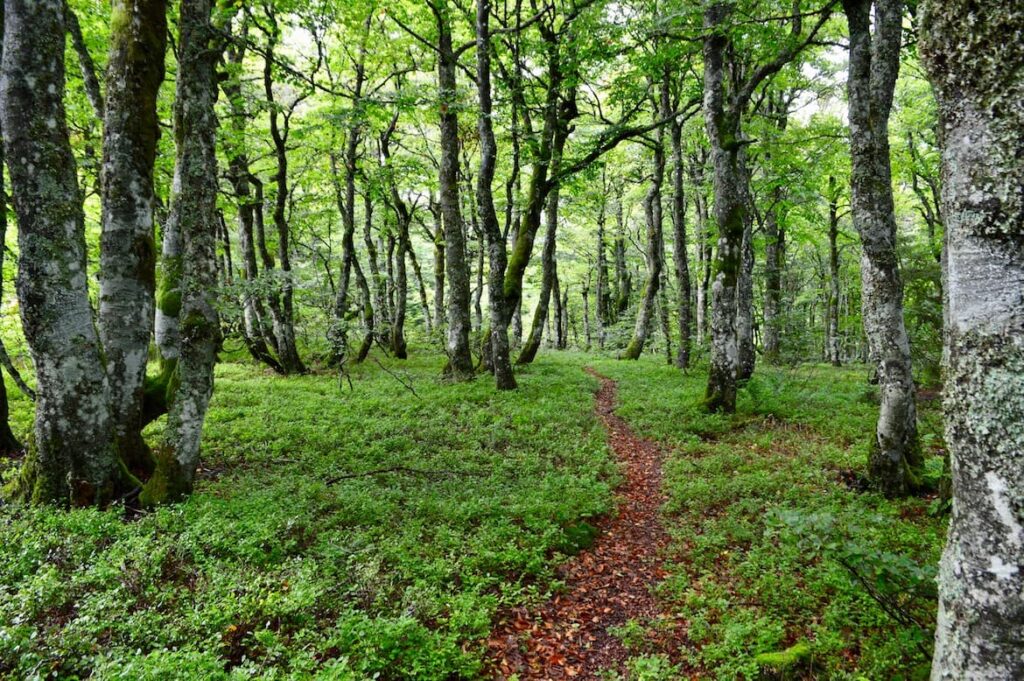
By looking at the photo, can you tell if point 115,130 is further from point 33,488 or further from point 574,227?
point 574,227

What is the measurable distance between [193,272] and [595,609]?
6288 millimetres

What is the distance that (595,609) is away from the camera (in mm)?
5438

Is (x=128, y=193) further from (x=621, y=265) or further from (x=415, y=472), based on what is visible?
(x=621, y=265)

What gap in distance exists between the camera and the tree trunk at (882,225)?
6.87 metres

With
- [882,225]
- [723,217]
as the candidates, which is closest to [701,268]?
[723,217]

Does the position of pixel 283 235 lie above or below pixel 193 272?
above

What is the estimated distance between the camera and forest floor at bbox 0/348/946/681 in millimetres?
4070

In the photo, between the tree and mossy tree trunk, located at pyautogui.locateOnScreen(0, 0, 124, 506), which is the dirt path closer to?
the tree

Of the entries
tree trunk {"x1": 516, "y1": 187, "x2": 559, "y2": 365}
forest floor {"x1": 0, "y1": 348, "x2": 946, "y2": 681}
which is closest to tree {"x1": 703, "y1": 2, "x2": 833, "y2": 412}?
forest floor {"x1": 0, "y1": 348, "x2": 946, "y2": 681}

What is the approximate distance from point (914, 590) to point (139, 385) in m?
9.08

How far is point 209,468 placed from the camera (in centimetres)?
853

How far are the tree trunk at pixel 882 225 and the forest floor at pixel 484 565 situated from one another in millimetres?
516

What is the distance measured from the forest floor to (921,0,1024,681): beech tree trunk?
1.45 meters

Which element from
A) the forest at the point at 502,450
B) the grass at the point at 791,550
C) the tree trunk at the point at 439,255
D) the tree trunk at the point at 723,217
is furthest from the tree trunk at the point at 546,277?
the grass at the point at 791,550
